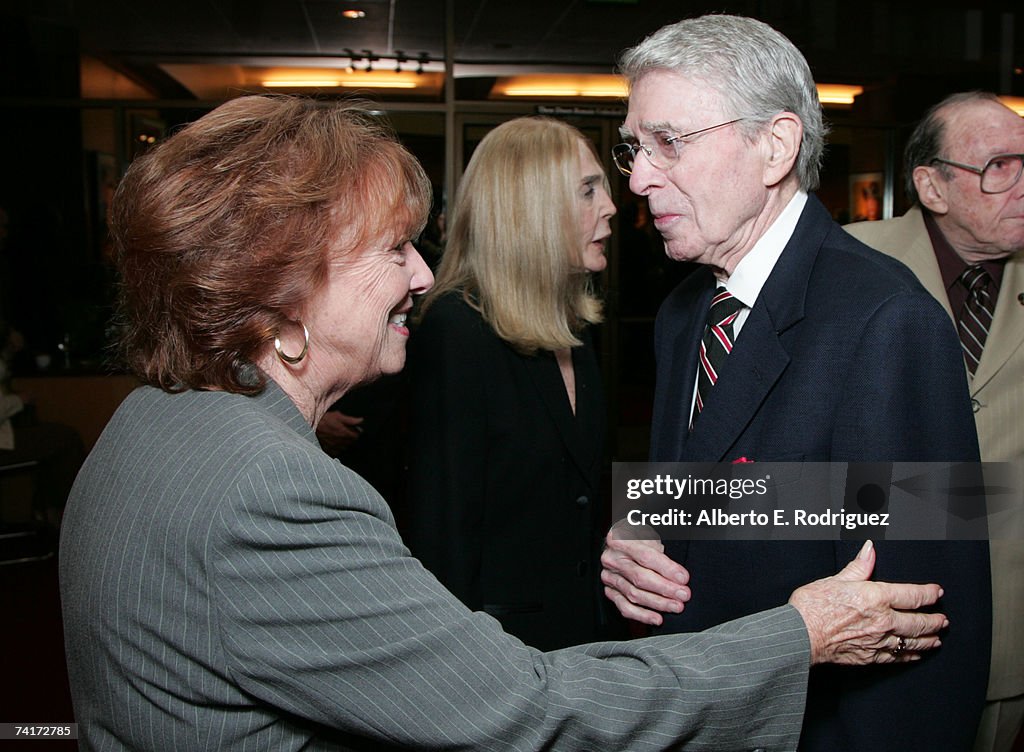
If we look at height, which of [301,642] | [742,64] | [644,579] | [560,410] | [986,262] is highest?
[742,64]

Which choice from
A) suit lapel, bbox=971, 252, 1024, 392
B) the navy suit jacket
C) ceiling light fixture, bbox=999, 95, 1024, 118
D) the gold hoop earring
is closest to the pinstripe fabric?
suit lapel, bbox=971, 252, 1024, 392

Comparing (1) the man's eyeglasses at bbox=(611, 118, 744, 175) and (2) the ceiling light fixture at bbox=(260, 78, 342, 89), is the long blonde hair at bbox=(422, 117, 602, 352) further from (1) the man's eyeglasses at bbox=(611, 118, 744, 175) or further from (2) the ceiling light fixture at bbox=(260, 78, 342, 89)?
(2) the ceiling light fixture at bbox=(260, 78, 342, 89)

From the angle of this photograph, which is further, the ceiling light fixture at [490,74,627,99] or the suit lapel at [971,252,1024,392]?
the ceiling light fixture at [490,74,627,99]

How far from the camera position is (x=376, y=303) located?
4.20 ft

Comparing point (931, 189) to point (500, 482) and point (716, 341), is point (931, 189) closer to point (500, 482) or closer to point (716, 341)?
point (716, 341)

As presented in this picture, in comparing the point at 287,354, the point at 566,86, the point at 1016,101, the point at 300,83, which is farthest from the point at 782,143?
the point at 1016,101

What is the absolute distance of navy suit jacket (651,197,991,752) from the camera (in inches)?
49.6

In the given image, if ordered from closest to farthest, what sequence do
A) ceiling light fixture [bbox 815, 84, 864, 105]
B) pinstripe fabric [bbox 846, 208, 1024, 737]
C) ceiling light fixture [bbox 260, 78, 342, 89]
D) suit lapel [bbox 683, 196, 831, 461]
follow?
suit lapel [bbox 683, 196, 831, 461] < pinstripe fabric [bbox 846, 208, 1024, 737] < ceiling light fixture [bbox 260, 78, 342, 89] < ceiling light fixture [bbox 815, 84, 864, 105]

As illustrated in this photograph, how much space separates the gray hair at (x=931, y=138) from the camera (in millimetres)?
2400

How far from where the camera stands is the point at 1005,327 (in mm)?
2143

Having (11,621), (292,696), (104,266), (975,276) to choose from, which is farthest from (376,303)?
(104,266)

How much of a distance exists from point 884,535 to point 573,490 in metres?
1.14

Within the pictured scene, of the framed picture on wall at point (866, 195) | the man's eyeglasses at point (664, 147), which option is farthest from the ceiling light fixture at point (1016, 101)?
the man's eyeglasses at point (664, 147)

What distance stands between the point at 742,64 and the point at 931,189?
117 centimetres
